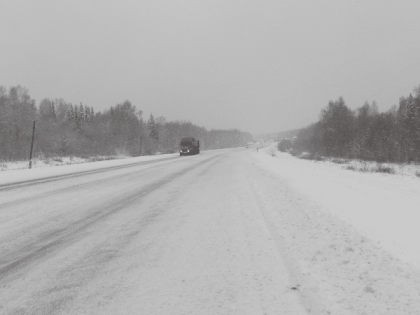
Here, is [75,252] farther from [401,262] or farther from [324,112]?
[324,112]

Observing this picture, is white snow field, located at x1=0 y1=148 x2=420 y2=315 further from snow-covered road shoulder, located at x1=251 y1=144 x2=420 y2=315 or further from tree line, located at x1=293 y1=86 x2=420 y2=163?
tree line, located at x1=293 y1=86 x2=420 y2=163

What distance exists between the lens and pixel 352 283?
2.46m

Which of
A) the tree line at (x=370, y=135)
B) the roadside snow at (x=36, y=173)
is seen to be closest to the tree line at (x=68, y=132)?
the roadside snow at (x=36, y=173)

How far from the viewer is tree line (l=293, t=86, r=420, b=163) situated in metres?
36.6

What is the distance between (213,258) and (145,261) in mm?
819

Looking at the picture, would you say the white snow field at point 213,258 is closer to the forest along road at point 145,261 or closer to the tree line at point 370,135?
the forest along road at point 145,261

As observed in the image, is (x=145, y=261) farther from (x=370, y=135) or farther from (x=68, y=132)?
(x=68, y=132)

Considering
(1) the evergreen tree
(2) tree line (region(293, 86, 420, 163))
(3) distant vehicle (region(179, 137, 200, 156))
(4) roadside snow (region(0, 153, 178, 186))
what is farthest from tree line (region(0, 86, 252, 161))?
(2) tree line (region(293, 86, 420, 163))

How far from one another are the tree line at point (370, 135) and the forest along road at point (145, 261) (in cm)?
3758

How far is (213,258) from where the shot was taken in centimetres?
315

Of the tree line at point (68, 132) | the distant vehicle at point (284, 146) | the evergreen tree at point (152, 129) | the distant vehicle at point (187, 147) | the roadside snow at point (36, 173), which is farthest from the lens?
the evergreen tree at point (152, 129)

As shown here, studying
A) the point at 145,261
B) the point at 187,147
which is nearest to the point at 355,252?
the point at 145,261

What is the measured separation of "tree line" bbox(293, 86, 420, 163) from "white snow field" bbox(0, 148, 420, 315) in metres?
36.6

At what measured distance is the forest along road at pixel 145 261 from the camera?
2219mm
